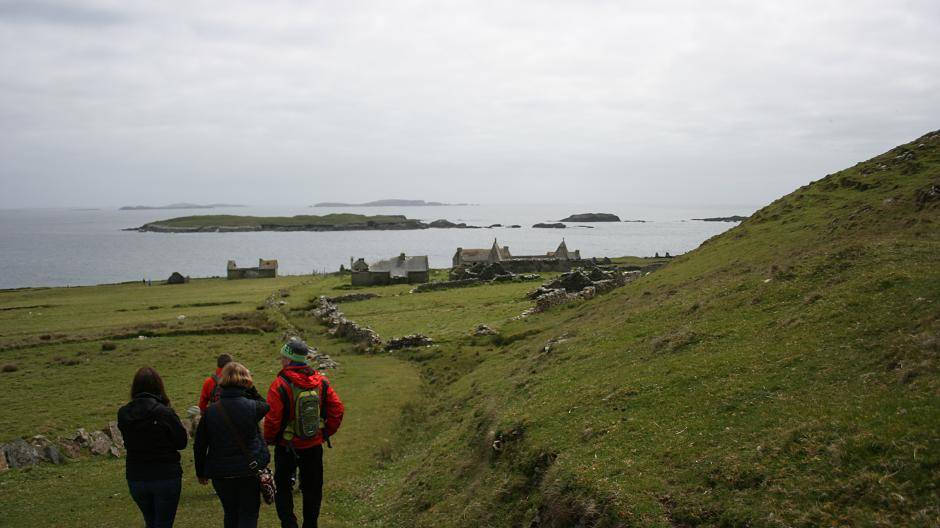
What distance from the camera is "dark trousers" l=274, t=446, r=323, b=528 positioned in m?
11.1

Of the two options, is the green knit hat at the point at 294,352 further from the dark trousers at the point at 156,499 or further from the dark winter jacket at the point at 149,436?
the dark trousers at the point at 156,499

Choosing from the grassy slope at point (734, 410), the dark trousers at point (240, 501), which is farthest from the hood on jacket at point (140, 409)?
the grassy slope at point (734, 410)

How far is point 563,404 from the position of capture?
15938mm

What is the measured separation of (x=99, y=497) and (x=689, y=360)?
16.1 m

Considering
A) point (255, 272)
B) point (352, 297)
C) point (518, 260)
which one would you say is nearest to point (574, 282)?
point (352, 297)

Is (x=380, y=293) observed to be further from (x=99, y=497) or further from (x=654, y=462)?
(x=654, y=462)

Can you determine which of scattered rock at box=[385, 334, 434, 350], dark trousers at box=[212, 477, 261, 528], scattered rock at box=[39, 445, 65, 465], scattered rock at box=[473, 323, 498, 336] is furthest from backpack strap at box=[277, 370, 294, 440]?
scattered rock at box=[385, 334, 434, 350]

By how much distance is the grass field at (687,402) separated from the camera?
31.5ft

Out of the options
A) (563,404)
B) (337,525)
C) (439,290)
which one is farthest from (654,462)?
(439,290)

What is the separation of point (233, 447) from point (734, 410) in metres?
9.25

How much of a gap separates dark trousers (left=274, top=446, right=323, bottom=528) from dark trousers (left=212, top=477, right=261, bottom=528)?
993 millimetres

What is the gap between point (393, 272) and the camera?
83.8 meters

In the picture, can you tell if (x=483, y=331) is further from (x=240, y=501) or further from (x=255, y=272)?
(x=255, y=272)

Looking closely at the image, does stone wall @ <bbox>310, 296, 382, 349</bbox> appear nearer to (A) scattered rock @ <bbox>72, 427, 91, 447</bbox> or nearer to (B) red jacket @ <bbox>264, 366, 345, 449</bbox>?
(A) scattered rock @ <bbox>72, 427, 91, 447</bbox>
